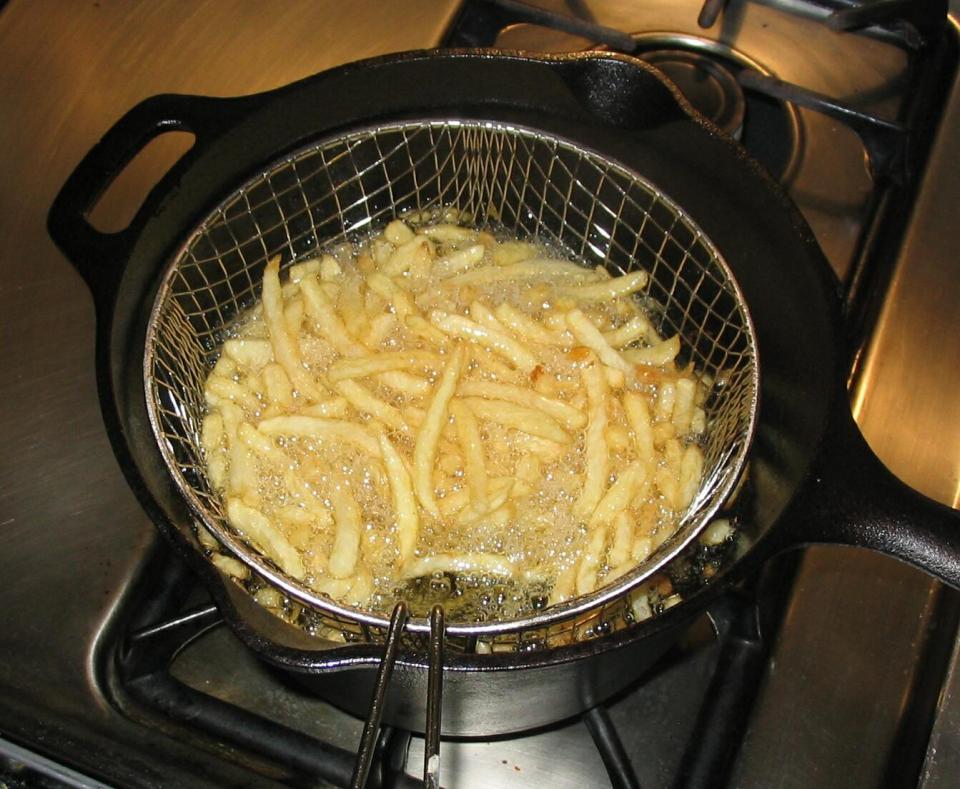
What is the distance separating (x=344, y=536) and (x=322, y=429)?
0.53 feet

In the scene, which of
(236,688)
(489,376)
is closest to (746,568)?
(489,376)

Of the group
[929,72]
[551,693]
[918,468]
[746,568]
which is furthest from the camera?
[929,72]

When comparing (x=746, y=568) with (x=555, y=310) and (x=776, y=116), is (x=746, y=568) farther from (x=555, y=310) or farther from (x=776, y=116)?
(x=776, y=116)

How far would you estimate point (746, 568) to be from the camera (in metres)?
0.90

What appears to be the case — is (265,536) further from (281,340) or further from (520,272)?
(520,272)

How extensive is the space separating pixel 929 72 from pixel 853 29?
0.55 ft

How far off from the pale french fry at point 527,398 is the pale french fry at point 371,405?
96 millimetres

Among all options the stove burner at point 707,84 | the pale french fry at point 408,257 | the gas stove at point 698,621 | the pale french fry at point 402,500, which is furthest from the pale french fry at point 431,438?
the stove burner at point 707,84

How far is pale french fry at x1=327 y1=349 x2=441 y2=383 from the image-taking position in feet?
4.17

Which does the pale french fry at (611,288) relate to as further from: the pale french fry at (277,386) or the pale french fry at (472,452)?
the pale french fry at (277,386)

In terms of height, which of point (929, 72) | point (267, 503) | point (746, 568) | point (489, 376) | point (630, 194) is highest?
point (929, 72)

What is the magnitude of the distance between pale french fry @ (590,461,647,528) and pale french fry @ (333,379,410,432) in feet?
0.96

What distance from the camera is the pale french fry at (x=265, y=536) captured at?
1.14 metres

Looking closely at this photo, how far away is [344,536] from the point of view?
1146mm
